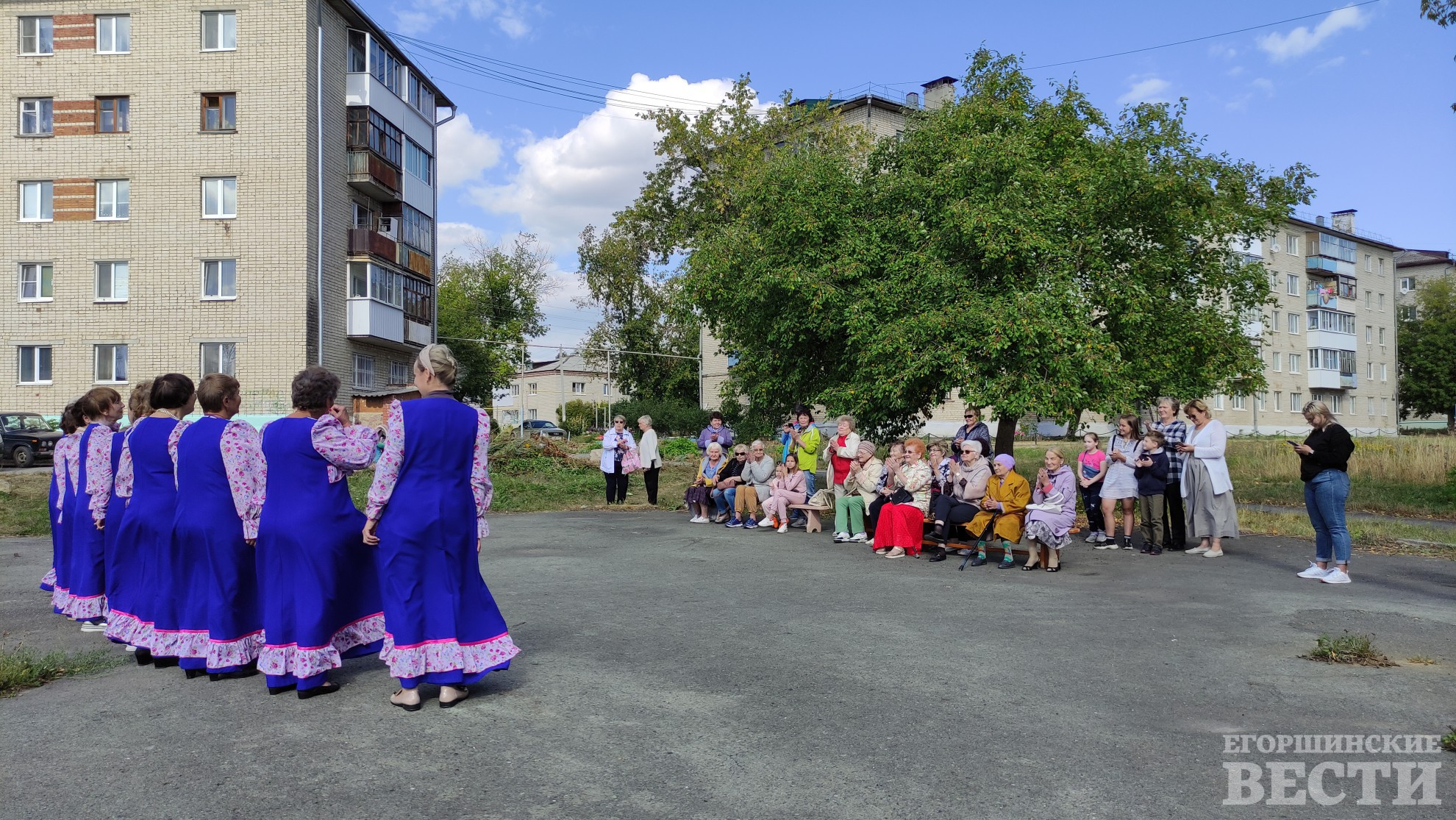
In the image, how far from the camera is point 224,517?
19.7ft

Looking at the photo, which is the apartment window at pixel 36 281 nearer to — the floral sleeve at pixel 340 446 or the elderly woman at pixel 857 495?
the elderly woman at pixel 857 495

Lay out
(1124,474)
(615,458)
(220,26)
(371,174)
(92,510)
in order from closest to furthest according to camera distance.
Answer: (92,510) → (1124,474) → (615,458) → (220,26) → (371,174)

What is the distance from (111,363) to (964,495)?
32304 millimetres

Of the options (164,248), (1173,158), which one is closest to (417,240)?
(164,248)

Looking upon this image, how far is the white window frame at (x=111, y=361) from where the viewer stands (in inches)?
1312

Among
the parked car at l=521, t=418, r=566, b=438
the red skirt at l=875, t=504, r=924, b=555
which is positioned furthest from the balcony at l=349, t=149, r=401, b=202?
the parked car at l=521, t=418, r=566, b=438

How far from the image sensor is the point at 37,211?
33.8 metres

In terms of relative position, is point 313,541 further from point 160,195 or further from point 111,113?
point 111,113

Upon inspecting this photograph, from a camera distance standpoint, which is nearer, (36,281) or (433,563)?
(433,563)

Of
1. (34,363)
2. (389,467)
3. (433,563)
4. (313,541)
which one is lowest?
(433,563)

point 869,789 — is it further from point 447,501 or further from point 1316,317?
point 1316,317

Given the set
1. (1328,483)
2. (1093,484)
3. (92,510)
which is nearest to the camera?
(92,510)

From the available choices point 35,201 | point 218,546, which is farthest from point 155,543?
point 35,201

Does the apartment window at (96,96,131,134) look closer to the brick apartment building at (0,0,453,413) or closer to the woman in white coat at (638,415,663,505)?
the brick apartment building at (0,0,453,413)
